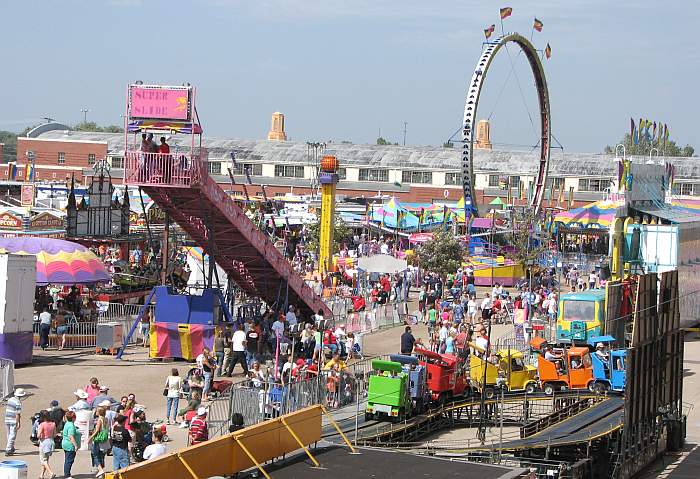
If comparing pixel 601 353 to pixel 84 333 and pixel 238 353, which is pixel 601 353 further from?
pixel 84 333

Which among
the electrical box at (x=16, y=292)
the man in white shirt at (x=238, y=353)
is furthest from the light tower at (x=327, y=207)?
the electrical box at (x=16, y=292)

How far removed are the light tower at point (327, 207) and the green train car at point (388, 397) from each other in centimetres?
2774

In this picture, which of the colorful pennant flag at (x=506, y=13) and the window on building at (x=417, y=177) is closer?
the colorful pennant flag at (x=506, y=13)

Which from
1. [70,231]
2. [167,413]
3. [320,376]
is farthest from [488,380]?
[70,231]

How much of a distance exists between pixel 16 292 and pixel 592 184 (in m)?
76.6

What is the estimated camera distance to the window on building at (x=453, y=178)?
9934 centimetres

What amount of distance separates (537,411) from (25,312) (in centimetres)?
1234

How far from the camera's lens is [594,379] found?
26.4m

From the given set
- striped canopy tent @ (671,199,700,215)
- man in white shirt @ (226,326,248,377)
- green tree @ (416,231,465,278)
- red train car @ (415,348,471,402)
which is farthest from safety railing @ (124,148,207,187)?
striped canopy tent @ (671,199,700,215)

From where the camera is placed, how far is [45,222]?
1855 inches

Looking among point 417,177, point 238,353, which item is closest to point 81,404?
point 238,353

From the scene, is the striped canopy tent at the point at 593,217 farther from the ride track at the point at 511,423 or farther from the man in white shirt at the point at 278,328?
the ride track at the point at 511,423

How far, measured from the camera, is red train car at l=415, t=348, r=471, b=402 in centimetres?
2458

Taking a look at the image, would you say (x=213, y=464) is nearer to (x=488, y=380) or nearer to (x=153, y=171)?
(x=488, y=380)
